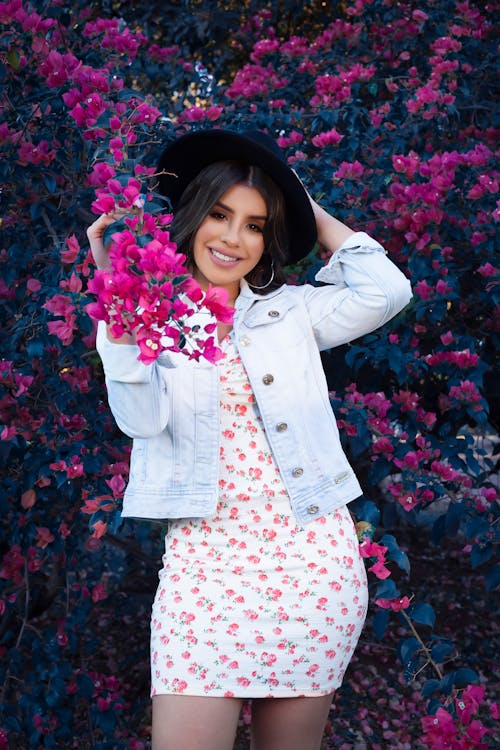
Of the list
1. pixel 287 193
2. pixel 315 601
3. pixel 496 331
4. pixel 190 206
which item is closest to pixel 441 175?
pixel 496 331

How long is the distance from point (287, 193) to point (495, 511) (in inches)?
53.0

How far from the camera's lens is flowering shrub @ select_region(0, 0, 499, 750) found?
6.91ft

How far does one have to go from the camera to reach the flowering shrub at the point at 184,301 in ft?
6.91

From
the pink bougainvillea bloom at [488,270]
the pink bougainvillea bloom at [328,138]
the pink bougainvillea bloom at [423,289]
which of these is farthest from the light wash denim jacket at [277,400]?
the pink bougainvillea bloom at [328,138]

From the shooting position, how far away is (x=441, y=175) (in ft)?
9.07

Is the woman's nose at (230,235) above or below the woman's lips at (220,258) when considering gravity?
above

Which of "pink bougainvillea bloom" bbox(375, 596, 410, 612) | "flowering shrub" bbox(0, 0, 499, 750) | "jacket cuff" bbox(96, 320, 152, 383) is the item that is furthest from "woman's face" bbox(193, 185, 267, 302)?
"pink bougainvillea bloom" bbox(375, 596, 410, 612)

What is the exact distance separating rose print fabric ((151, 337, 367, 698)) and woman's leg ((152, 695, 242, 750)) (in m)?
0.02

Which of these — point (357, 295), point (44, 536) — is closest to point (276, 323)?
point (357, 295)

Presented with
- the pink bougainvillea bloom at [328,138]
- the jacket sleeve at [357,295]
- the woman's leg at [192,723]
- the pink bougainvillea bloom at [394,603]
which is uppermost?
the jacket sleeve at [357,295]

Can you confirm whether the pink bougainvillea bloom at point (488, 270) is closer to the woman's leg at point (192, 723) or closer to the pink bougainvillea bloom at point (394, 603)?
the pink bougainvillea bloom at point (394, 603)

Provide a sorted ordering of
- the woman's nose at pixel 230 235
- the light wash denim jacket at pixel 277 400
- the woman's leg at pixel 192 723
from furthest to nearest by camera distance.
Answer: the woman's nose at pixel 230 235, the light wash denim jacket at pixel 277 400, the woman's leg at pixel 192 723

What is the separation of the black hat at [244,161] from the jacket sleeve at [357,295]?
0.46ft

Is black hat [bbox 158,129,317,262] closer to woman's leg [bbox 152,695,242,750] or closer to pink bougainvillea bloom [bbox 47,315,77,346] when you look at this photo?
pink bougainvillea bloom [bbox 47,315,77,346]
